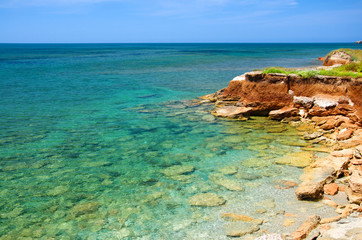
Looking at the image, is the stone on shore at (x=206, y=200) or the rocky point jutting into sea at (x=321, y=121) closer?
the rocky point jutting into sea at (x=321, y=121)

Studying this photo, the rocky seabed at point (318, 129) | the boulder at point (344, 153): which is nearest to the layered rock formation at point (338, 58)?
the rocky seabed at point (318, 129)

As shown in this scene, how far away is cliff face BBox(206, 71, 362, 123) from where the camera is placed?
18.1m

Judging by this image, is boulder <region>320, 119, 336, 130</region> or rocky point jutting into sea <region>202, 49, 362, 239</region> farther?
boulder <region>320, 119, 336, 130</region>

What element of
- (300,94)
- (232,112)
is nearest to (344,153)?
(300,94)

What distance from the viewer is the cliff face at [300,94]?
714 inches

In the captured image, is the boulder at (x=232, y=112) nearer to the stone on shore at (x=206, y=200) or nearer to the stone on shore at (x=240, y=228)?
the stone on shore at (x=206, y=200)

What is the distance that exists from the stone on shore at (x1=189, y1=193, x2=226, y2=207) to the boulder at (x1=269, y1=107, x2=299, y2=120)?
37.1ft

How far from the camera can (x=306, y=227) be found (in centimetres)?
797

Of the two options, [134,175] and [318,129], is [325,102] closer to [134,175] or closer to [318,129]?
[318,129]

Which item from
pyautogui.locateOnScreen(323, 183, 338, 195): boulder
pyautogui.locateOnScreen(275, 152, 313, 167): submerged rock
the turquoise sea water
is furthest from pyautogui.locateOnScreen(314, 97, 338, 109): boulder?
pyautogui.locateOnScreen(323, 183, 338, 195): boulder

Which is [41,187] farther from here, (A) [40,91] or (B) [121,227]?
(A) [40,91]

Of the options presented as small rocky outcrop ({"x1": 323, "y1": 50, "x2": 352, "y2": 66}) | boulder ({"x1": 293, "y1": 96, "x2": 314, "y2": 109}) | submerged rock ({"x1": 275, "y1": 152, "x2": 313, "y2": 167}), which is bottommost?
submerged rock ({"x1": 275, "y1": 152, "x2": 313, "y2": 167})

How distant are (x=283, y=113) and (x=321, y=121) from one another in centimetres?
253

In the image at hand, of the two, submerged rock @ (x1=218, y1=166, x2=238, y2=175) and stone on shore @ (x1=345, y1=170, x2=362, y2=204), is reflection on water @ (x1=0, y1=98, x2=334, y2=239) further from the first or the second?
stone on shore @ (x1=345, y1=170, x2=362, y2=204)
